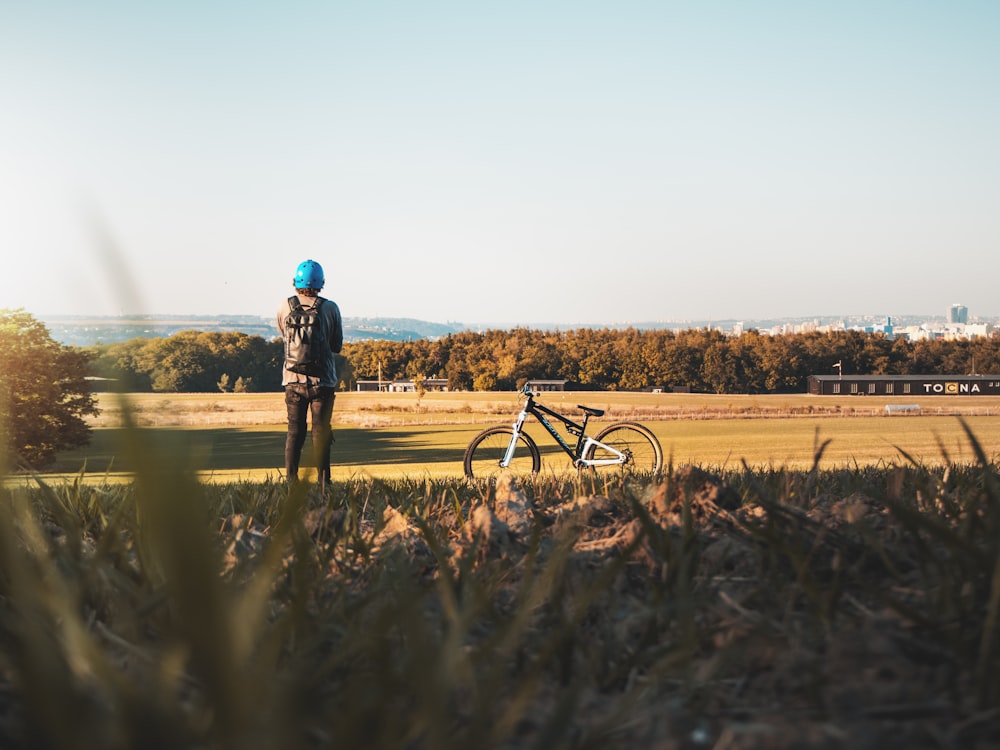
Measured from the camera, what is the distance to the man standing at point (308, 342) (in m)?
7.44

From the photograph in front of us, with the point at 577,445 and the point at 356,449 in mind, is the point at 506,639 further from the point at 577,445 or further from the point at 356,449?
the point at 356,449

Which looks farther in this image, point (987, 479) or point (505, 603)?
point (505, 603)

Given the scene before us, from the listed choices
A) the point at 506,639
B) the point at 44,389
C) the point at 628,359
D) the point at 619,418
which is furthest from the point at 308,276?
the point at 628,359

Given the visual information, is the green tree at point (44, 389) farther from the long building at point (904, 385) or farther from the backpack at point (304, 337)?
the long building at point (904, 385)

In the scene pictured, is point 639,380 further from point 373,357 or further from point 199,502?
point 199,502

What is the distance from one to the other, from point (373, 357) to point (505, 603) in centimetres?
9066

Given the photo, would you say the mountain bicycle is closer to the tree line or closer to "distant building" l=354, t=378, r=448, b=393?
the tree line

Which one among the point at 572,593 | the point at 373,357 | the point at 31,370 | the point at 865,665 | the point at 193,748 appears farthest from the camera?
the point at 373,357

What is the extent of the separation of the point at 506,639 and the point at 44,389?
133 feet

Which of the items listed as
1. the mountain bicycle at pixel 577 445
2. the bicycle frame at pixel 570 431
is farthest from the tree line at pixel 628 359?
the bicycle frame at pixel 570 431

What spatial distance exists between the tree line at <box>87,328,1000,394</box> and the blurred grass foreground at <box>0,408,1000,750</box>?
262ft

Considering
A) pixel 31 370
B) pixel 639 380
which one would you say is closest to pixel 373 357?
pixel 639 380

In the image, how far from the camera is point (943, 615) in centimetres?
156

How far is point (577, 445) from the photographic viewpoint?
11586mm
